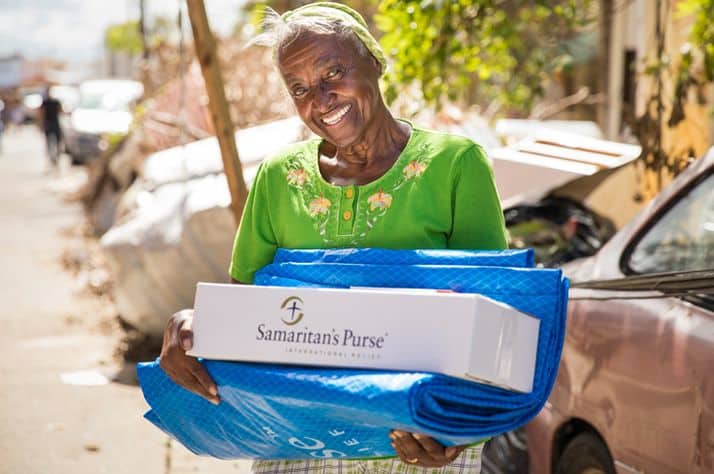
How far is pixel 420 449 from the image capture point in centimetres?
236

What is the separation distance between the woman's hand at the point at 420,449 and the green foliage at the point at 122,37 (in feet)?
172

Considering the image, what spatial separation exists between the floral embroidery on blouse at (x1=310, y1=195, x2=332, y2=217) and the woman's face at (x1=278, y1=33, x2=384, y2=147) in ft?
0.45

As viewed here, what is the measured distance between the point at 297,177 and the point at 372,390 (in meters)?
0.76

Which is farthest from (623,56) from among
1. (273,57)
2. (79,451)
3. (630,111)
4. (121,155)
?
(273,57)

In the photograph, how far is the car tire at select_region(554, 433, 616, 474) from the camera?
3949mm

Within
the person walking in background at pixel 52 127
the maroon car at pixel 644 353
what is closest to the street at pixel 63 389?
the maroon car at pixel 644 353

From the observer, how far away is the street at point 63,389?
19.7 feet

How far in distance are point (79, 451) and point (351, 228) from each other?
3.95 meters

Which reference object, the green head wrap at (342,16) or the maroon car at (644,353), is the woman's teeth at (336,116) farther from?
the maroon car at (644,353)

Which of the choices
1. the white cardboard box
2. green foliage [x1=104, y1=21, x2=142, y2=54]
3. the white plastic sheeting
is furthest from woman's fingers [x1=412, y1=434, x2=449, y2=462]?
green foliage [x1=104, y1=21, x2=142, y2=54]

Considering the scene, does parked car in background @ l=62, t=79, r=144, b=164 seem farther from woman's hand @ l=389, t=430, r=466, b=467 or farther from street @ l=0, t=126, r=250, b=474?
woman's hand @ l=389, t=430, r=466, b=467

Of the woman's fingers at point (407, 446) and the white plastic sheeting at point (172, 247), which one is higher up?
the woman's fingers at point (407, 446)

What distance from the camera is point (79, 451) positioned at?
6203 millimetres

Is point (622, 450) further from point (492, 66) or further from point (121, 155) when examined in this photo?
point (121, 155)
